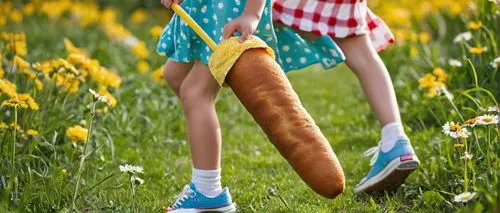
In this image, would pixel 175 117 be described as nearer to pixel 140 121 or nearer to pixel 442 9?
pixel 140 121

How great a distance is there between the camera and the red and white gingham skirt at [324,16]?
3.18 meters

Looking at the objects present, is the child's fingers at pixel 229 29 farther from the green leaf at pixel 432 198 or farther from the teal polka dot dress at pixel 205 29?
the green leaf at pixel 432 198

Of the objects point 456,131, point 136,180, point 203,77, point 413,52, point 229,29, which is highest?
point 229,29

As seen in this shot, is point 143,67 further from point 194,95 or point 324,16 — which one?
point 194,95

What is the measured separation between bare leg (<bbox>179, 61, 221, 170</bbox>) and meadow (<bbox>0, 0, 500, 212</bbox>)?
0.20m

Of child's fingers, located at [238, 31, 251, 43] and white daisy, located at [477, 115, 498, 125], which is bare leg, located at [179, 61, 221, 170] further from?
white daisy, located at [477, 115, 498, 125]

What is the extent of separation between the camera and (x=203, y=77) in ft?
8.86

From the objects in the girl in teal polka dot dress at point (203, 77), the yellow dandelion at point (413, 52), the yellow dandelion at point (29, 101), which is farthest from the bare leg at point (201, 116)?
the yellow dandelion at point (413, 52)

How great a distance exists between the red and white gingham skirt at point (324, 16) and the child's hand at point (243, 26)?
0.58 metres

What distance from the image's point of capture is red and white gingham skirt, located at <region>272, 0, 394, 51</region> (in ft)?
10.4

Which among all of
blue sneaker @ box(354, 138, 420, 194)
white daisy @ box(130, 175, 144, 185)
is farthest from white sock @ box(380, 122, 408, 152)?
white daisy @ box(130, 175, 144, 185)

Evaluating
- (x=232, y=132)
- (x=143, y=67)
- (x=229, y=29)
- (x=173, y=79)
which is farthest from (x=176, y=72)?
(x=143, y=67)

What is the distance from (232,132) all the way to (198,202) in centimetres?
144

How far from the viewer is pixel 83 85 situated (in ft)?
13.4
